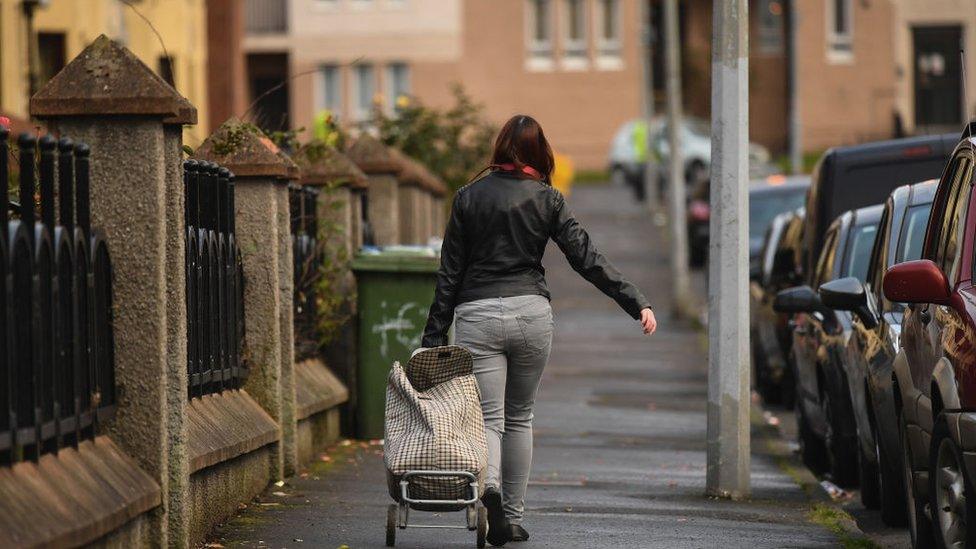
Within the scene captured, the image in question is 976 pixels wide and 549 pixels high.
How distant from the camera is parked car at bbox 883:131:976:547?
696 centimetres

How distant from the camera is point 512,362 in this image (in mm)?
8336

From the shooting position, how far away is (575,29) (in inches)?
2594

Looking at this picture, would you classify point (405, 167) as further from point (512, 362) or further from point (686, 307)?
point (686, 307)

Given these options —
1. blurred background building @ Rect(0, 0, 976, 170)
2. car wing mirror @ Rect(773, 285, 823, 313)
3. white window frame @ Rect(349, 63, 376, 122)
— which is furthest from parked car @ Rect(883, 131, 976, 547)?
white window frame @ Rect(349, 63, 376, 122)

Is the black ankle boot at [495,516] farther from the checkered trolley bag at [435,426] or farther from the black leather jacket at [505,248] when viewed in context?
the black leather jacket at [505,248]

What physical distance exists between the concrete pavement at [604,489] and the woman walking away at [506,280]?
2.02 feet

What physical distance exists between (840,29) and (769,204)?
143 feet

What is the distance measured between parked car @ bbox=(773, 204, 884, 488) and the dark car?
2.85m

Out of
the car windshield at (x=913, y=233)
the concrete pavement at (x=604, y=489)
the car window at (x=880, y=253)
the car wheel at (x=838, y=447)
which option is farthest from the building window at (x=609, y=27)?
the car windshield at (x=913, y=233)

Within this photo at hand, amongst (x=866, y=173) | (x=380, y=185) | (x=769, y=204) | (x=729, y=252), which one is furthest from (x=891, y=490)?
(x=769, y=204)

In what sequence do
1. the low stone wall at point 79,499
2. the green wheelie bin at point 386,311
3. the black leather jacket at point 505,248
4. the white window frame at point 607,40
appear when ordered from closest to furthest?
1. the low stone wall at point 79,499
2. the black leather jacket at point 505,248
3. the green wheelie bin at point 386,311
4. the white window frame at point 607,40

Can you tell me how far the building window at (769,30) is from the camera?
65875 mm

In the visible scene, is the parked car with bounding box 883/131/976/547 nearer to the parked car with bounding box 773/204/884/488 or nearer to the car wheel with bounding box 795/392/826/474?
the parked car with bounding box 773/204/884/488

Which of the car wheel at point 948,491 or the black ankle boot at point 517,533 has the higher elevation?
the car wheel at point 948,491
